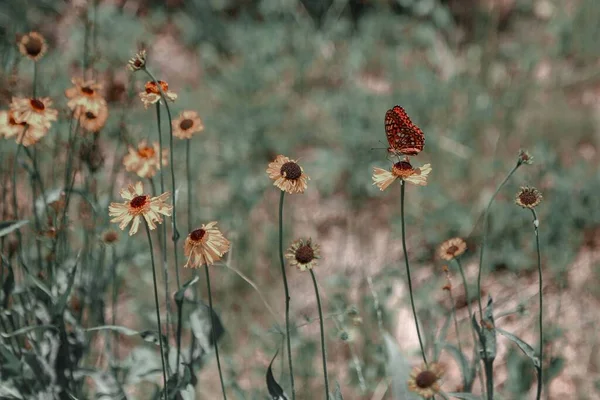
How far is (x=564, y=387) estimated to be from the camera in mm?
1544

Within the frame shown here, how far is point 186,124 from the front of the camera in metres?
1.13

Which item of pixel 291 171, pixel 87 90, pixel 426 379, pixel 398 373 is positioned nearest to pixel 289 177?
pixel 291 171

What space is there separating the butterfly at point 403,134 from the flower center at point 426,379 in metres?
0.30

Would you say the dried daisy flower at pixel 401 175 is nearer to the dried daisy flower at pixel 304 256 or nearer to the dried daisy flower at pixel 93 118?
the dried daisy flower at pixel 304 256

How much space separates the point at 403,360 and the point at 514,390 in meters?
0.40

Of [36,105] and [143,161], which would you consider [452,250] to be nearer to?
[143,161]

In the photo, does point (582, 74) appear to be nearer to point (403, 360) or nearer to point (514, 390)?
point (514, 390)

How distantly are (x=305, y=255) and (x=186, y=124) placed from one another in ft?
1.24

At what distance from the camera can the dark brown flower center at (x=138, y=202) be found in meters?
0.88

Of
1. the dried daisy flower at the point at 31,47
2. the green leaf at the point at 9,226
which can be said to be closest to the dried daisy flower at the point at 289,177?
the green leaf at the point at 9,226

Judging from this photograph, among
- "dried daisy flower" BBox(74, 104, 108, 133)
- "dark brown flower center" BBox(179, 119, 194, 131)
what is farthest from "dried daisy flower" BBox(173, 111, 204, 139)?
"dried daisy flower" BBox(74, 104, 108, 133)

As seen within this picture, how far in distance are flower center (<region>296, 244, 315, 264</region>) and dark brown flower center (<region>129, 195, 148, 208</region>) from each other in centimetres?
21

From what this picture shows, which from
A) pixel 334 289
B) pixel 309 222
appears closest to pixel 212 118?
pixel 309 222

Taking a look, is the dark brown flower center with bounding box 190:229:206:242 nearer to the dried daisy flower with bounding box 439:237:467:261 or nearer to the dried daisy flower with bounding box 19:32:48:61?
the dried daisy flower with bounding box 439:237:467:261
